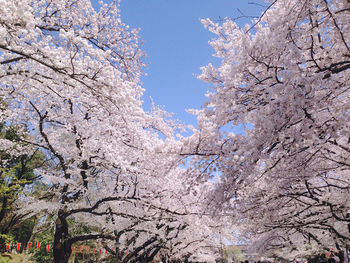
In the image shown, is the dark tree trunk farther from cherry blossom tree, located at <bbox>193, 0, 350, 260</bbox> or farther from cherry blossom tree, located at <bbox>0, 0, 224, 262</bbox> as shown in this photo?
cherry blossom tree, located at <bbox>193, 0, 350, 260</bbox>

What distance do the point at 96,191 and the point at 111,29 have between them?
5871 mm

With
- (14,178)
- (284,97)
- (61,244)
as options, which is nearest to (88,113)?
(61,244)

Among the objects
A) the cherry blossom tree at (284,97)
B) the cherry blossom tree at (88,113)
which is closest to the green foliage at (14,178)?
the cherry blossom tree at (88,113)

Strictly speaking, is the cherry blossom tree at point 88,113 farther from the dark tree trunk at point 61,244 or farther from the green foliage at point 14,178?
the green foliage at point 14,178

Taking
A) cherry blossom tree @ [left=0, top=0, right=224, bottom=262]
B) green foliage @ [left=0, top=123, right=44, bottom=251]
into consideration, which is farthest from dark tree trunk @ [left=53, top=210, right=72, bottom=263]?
green foliage @ [left=0, top=123, right=44, bottom=251]

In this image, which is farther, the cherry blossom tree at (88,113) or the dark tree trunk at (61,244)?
the dark tree trunk at (61,244)

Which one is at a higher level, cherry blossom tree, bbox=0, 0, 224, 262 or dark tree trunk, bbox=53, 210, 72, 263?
cherry blossom tree, bbox=0, 0, 224, 262

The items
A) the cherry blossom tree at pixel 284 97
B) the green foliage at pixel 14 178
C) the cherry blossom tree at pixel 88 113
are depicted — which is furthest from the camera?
the green foliage at pixel 14 178

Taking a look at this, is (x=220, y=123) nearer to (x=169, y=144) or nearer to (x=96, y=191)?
(x=169, y=144)

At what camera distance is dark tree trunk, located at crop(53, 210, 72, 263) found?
24.3 ft

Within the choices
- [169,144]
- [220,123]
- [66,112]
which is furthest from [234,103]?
[66,112]

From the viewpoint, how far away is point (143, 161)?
7.69m

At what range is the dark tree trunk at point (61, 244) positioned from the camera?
741 centimetres

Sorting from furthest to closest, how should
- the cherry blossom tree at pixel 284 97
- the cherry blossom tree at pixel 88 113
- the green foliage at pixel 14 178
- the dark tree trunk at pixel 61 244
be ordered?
the green foliage at pixel 14 178, the dark tree trunk at pixel 61 244, the cherry blossom tree at pixel 88 113, the cherry blossom tree at pixel 284 97
